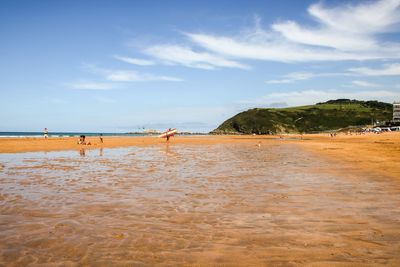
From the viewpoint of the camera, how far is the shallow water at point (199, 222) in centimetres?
571

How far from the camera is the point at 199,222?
Result: 26.0 ft

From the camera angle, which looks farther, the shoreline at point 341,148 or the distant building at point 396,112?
the distant building at point 396,112

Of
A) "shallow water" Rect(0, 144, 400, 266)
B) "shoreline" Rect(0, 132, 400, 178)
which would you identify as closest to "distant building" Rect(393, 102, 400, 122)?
"shoreline" Rect(0, 132, 400, 178)

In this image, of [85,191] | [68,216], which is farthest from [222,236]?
[85,191]

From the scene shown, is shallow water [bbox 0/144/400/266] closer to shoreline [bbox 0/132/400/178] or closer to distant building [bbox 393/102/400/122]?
shoreline [bbox 0/132/400/178]

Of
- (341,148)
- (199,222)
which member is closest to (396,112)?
(341,148)

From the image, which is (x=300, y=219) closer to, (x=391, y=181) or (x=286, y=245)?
(x=286, y=245)

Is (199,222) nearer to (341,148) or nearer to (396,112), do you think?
(341,148)

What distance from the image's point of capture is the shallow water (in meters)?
5.71

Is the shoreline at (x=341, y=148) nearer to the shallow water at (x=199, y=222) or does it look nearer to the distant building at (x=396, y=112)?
the shallow water at (x=199, y=222)

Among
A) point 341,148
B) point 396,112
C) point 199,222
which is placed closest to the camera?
point 199,222

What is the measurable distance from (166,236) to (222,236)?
1.19m

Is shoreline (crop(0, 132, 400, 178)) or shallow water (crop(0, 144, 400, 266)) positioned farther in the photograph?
shoreline (crop(0, 132, 400, 178))

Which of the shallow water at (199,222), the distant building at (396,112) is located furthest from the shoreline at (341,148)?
the distant building at (396,112)
